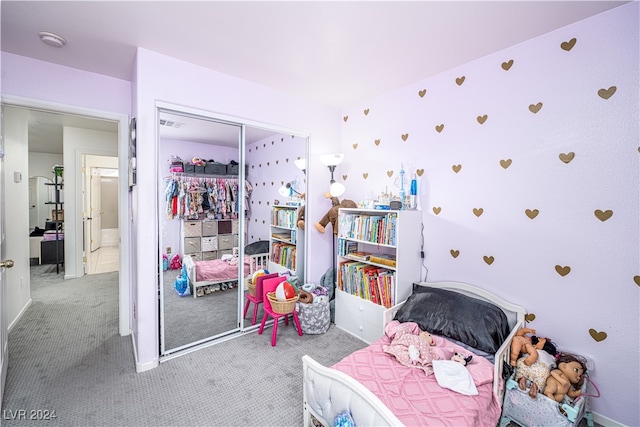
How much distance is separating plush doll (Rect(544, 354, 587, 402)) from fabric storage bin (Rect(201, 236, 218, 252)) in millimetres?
2754

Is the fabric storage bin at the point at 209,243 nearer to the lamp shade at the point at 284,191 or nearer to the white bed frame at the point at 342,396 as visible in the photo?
the lamp shade at the point at 284,191

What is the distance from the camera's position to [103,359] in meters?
2.35

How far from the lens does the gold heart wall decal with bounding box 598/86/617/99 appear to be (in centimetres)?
168

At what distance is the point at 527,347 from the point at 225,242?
8.44ft

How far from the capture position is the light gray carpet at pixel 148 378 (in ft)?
5.75

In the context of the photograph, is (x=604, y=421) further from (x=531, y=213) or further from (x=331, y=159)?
(x=331, y=159)

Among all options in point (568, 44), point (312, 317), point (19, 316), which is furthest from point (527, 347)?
point (19, 316)

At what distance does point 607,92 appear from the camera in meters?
1.69

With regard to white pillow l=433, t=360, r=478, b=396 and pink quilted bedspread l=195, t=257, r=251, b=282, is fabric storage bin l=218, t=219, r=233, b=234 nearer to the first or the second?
pink quilted bedspread l=195, t=257, r=251, b=282

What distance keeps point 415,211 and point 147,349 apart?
2.55 metres

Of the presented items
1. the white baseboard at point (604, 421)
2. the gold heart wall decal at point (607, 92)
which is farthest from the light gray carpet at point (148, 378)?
the gold heart wall decal at point (607, 92)

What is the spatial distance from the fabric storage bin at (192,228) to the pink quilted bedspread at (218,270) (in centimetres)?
35

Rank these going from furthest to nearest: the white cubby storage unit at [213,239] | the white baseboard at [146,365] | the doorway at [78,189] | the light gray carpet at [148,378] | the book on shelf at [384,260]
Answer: the white cubby storage unit at [213,239] < the book on shelf at [384,260] < the doorway at [78,189] < the white baseboard at [146,365] < the light gray carpet at [148,378]

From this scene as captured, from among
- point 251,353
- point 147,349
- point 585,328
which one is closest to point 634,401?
point 585,328
